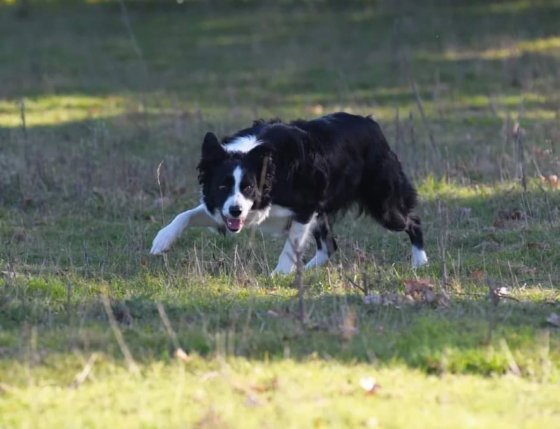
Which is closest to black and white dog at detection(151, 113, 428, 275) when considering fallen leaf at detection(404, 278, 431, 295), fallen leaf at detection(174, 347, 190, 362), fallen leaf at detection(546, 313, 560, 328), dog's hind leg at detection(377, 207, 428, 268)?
dog's hind leg at detection(377, 207, 428, 268)

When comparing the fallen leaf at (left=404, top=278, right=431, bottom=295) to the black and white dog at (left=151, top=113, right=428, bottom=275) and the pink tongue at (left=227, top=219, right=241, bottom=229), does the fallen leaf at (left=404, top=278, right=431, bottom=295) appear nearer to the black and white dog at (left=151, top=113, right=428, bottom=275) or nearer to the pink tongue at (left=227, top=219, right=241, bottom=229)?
the black and white dog at (left=151, top=113, right=428, bottom=275)

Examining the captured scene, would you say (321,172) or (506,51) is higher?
(321,172)

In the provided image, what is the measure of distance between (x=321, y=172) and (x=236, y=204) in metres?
0.90

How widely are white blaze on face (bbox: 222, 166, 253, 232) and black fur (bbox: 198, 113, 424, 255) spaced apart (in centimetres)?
6

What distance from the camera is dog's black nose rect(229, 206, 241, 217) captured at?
27.0 feet

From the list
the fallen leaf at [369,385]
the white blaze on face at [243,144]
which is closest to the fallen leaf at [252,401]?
the fallen leaf at [369,385]

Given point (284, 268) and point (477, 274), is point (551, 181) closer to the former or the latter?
point (477, 274)

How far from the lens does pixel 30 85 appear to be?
69.9ft

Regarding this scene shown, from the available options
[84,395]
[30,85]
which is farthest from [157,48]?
[84,395]

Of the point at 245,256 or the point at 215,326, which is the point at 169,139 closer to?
the point at 245,256

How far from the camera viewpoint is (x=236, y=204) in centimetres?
824

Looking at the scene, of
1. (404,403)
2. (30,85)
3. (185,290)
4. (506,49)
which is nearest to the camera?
(404,403)

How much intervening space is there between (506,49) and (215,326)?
59.5 feet

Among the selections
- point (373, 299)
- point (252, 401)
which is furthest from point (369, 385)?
point (373, 299)
